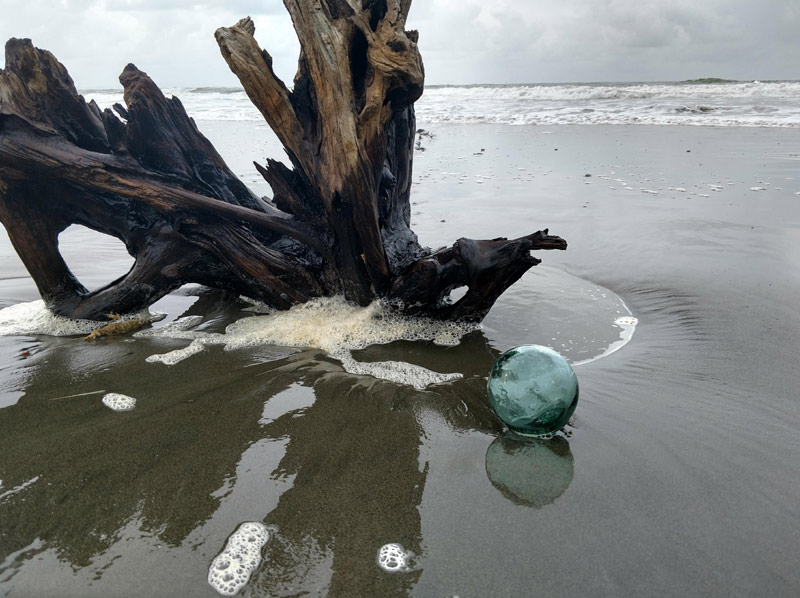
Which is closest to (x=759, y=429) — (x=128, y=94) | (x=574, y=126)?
(x=128, y=94)

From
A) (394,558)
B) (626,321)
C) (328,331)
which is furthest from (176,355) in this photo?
(626,321)

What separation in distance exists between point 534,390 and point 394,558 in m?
0.90

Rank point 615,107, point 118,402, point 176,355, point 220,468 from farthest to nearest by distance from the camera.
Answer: point 615,107 → point 176,355 → point 118,402 → point 220,468

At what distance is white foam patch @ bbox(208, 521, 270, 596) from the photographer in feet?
5.40

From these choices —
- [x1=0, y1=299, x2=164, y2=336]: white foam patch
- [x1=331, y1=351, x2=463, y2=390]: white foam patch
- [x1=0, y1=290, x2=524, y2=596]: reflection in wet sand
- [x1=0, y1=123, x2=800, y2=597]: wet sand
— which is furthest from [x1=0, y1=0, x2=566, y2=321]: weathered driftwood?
[x1=0, y1=290, x2=524, y2=596]: reflection in wet sand

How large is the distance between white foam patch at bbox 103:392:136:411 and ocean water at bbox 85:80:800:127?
46.0ft

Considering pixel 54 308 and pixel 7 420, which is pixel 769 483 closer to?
pixel 7 420

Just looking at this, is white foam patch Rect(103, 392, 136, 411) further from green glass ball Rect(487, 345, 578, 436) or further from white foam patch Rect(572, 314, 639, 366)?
white foam patch Rect(572, 314, 639, 366)

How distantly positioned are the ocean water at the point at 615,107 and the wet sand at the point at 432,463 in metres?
13.4

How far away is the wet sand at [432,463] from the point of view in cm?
169

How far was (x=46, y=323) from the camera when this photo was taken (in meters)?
4.00

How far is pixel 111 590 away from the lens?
162 centimetres

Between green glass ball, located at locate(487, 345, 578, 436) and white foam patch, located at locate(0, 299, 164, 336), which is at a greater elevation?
green glass ball, located at locate(487, 345, 578, 436)

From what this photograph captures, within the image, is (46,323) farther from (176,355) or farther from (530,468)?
(530,468)
